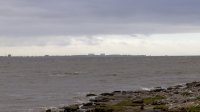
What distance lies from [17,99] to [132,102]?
19879 millimetres

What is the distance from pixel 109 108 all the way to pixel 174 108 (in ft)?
17.9

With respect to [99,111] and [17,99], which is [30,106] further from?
[99,111]

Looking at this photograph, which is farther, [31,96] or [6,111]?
[31,96]

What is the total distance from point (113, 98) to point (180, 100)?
10946mm

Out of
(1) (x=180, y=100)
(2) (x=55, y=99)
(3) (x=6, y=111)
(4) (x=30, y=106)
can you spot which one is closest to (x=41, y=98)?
(2) (x=55, y=99)

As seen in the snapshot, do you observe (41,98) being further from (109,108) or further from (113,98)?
(109,108)

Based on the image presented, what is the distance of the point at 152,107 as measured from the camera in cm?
4131

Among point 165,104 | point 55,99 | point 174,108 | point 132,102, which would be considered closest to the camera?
point 174,108

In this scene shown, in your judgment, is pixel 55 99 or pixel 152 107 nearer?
pixel 152 107

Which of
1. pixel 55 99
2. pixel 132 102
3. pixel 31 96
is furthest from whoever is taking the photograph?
pixel 31 96

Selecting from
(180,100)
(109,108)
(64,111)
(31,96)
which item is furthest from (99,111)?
(31,96)

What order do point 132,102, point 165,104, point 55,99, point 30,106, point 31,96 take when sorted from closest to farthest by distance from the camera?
point 165,104 → point 132,102 → point 30,106 → point 55,99 → point 31,96

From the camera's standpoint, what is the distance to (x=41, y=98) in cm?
6244

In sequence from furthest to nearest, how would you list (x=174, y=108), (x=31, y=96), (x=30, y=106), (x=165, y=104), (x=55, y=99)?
(x=31, y=96) → (x=55, y=99) → (x=30, y=106) → (x=165, y=104) → (x=174, y=108)
